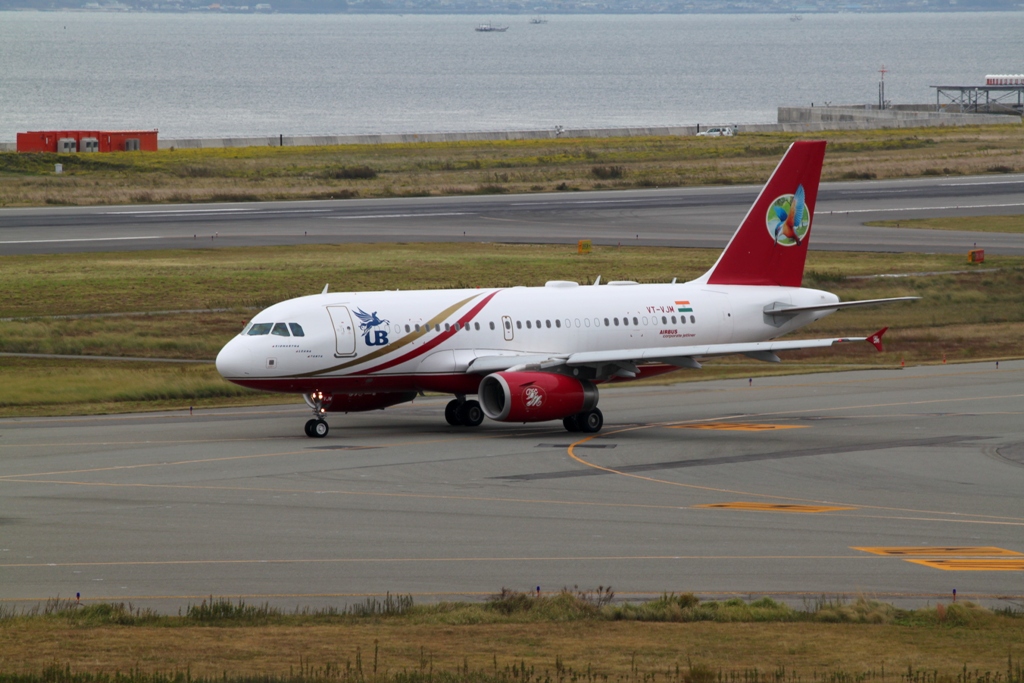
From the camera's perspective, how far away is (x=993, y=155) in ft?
445

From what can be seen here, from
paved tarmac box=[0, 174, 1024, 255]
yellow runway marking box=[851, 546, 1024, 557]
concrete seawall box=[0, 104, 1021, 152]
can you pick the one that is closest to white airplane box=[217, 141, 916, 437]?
yellow runway marking box=[851, 546, 1024, 557]

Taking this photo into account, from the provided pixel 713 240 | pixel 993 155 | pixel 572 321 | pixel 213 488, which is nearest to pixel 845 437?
pixel 572 321

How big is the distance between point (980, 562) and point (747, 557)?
4.44 meters

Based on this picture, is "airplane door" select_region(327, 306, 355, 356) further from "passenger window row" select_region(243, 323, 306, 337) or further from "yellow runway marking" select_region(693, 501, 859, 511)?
"yellow runway marking" select_region(693, 501, 859, 511)

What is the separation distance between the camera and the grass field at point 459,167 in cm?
11031

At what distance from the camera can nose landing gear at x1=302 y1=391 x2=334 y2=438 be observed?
4147cm

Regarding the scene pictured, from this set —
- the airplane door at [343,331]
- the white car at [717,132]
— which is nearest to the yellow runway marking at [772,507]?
the airplane door at [343,331]

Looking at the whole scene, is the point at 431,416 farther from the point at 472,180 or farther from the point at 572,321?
the point at 472,180

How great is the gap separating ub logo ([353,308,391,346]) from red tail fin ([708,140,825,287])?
13.4 meters

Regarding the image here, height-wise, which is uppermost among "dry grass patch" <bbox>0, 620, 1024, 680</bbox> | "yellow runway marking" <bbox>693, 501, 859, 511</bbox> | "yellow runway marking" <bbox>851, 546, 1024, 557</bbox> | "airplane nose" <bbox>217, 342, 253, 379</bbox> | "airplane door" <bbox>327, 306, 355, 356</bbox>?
"airplane door" <bbox>327, 306, 355, 356</bbox>

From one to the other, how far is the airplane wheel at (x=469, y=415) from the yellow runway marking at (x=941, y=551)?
1869 cm

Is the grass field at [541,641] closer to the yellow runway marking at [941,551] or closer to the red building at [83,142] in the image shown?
the yellow runway marking at [941,551]

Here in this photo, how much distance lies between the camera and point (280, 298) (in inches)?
2611

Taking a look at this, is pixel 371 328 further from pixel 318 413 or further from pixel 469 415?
pixel 469 415
